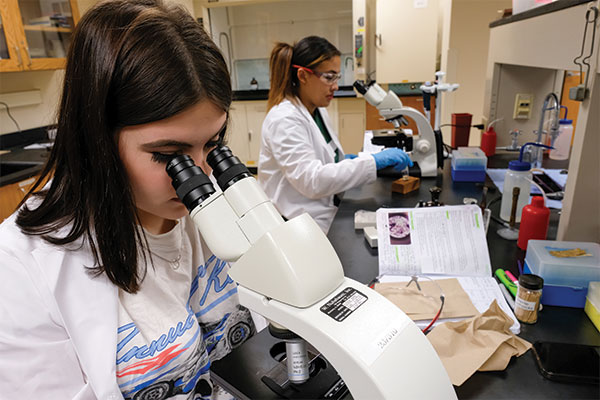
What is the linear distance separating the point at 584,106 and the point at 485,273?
59 centimetres

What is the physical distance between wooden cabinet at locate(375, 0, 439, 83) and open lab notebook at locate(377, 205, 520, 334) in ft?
9.98

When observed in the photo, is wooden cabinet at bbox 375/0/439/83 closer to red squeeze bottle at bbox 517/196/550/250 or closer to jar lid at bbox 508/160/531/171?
jar lid at bbox 508/160/531/171

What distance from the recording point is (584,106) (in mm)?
1179

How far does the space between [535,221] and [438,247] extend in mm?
328

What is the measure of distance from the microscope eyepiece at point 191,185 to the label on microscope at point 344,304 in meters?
0.23

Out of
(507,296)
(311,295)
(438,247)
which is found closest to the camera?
(311,295)

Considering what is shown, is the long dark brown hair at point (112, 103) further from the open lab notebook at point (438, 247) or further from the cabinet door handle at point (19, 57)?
the cabinet door handle at point (19, 57)

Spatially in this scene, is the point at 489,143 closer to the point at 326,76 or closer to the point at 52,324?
the point at 326,76

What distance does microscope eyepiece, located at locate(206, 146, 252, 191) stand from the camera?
0.60 m

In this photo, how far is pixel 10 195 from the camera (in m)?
2.37

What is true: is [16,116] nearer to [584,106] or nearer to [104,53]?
[104,53]

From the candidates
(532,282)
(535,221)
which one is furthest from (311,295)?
(535,221)

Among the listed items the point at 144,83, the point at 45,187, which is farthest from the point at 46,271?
the point at 144,83

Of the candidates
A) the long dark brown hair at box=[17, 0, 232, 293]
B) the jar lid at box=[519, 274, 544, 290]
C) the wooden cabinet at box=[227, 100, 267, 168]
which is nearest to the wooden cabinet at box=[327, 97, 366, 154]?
the wooden cabinet at box=[227, 100, 267, 168]
